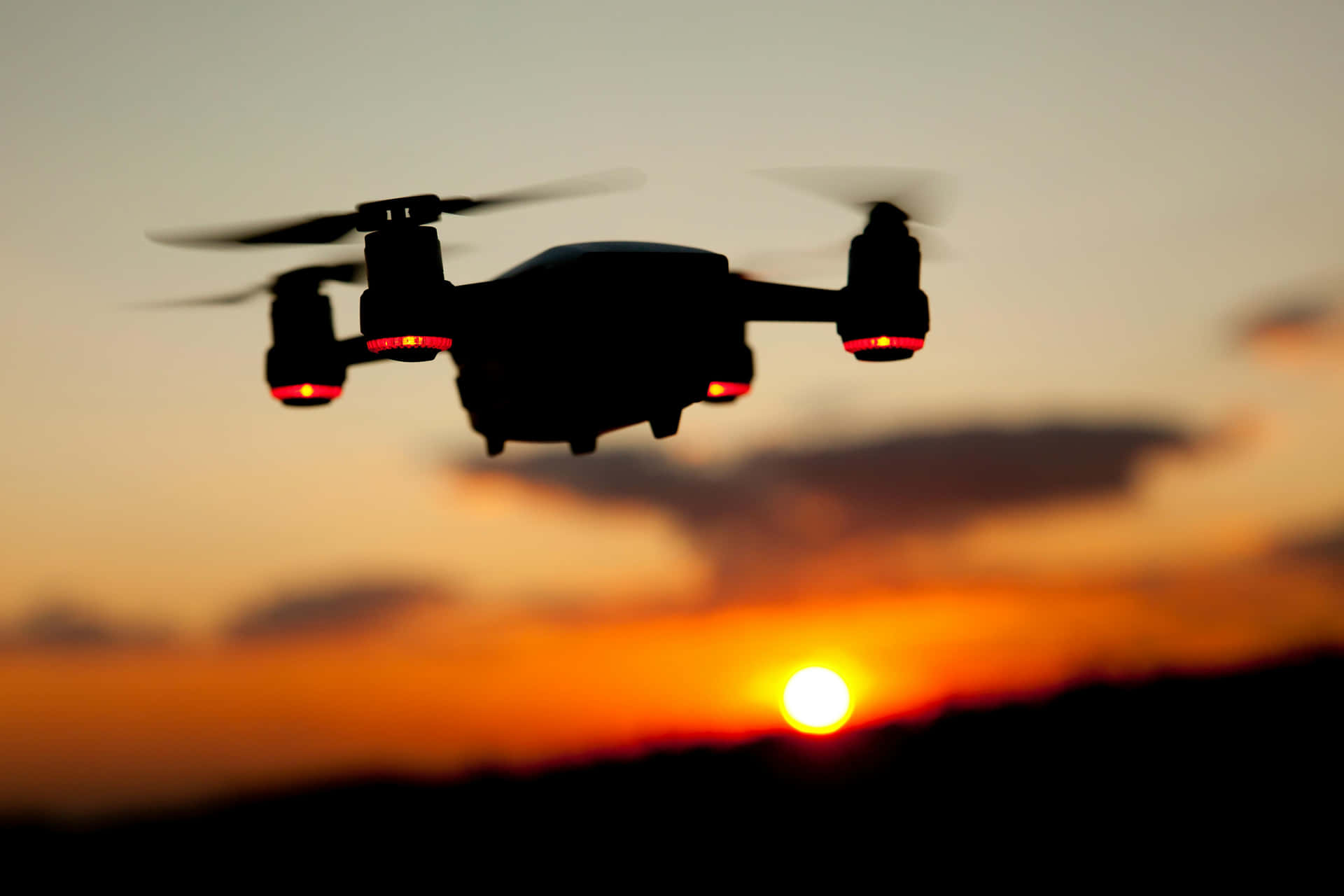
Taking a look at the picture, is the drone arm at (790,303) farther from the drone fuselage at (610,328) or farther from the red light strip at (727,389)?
the red light strip at (727,389)

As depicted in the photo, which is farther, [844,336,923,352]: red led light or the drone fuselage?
[844,336,923,352]: red led light

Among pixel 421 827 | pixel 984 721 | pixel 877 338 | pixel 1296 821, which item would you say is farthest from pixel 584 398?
pixel 984 721

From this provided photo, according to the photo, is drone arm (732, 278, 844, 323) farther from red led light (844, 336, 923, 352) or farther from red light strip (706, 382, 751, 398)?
red light strip (706, 382, 751, 398)

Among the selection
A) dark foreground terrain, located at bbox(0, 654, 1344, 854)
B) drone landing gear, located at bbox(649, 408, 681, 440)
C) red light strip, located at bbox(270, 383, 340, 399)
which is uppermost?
red light strip, located at bbox(270, 383, 340, 399)

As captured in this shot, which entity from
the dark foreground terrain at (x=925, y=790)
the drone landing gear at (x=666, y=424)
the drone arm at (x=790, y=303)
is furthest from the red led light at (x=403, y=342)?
the dark foreground terrain at (x=925, y=790)

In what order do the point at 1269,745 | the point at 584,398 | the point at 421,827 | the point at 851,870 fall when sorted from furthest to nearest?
the point at 421,827 → the point at 1269,745 → the point at 851,870 → the point at 584,398

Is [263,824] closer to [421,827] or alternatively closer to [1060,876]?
[421,827]

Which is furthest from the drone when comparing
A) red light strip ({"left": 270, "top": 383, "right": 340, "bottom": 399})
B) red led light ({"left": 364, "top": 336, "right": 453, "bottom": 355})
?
red light strip ({"left": 270, "top": 383, "right": 340, "bottom": 399})
